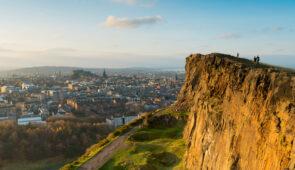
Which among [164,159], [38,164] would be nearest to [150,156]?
[164,159]

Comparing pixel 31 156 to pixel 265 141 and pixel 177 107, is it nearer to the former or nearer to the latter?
pixel 177 107

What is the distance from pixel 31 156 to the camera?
186 ft

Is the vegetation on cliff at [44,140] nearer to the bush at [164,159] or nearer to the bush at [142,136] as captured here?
the bush at [142,136]

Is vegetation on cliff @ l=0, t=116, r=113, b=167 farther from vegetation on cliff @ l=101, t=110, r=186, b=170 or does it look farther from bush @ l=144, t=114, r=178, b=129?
vegetation on cliff @ l=101, t=110, r=186, b=170

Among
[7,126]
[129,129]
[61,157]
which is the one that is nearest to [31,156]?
[61,157]

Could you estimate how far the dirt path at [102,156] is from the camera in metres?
25.3

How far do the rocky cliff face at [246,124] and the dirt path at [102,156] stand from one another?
32.4 ft

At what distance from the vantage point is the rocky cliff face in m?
10.8

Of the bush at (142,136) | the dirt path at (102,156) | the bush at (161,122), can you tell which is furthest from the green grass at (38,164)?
the bush at (142,136)

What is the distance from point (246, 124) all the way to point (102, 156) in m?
19.0

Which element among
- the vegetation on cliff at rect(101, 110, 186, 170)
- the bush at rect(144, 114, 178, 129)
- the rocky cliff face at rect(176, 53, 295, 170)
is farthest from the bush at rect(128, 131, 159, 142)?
the rocky cliff face at rect(176, 53, 295, 170)

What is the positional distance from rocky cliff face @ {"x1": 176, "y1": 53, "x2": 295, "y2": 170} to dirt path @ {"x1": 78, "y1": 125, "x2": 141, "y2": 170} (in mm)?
9887

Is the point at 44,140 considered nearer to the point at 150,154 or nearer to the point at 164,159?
the point at 150,154

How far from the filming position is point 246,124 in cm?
1350
